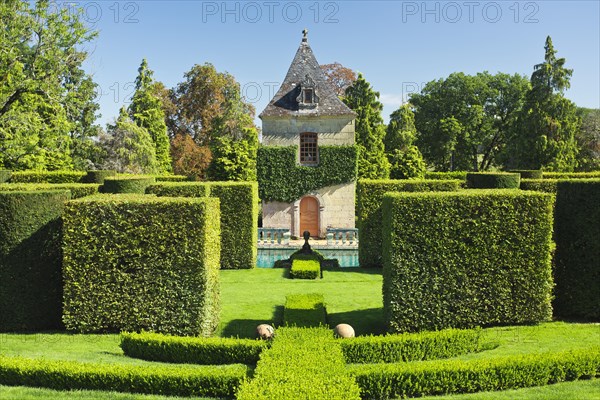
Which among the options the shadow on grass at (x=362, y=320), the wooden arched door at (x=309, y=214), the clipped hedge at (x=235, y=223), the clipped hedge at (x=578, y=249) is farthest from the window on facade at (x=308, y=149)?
the clipped hedge at (x=578, y=249)

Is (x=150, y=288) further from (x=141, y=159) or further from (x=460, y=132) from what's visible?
(x=460, y=132)

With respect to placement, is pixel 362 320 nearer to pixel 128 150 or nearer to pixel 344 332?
pixel 344 332

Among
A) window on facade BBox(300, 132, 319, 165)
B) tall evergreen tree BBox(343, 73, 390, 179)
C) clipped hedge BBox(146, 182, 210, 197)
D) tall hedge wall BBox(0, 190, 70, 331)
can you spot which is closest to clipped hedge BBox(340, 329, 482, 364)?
tall hedge wall BBox(0, 190, 70, 331)

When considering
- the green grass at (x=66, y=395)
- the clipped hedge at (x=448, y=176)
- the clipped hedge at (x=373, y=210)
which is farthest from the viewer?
the clipped hedge at (x=448, y=176)

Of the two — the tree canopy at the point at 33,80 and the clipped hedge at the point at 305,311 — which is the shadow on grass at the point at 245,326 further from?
the tree canopy at the point at 33,80

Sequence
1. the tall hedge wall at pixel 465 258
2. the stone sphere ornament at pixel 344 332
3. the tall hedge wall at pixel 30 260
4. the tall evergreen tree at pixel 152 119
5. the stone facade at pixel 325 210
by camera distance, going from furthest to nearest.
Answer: the tall evergreen tree at pixel 152 119
the stone facade at pixel 325 210
the tall hedge wall at pixel 30 260
the tall hedge wall at pixel 465 258
the stone sphere ornament at pixel 344 332

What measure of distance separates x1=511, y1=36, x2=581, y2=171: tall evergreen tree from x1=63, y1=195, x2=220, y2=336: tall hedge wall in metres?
38.6

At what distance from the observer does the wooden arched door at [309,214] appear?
33469 millimetres

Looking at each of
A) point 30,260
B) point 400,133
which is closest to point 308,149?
point 400,133

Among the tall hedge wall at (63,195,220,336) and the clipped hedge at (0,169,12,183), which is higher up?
the clipped hedge at (0,169,12,183)

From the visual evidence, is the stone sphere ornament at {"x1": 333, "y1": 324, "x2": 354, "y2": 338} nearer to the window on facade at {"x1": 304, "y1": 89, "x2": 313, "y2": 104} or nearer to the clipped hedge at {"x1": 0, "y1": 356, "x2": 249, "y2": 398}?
the clipped hedge at {"x1": 0, "y1": 356, "x2": 249, "y2": 398}

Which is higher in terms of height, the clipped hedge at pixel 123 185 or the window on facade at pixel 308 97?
the window on facade at pixel 308 97

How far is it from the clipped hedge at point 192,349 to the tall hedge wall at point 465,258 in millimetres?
3529

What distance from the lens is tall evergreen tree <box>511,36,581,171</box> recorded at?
135 feet
